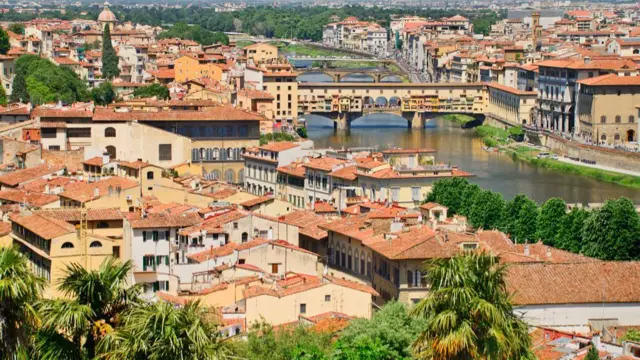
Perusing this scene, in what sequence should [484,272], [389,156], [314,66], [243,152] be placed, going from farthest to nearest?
[314,66] → [243,152] → [389,156] → [484,272]

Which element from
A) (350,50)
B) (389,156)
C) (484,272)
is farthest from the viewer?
(350,50)

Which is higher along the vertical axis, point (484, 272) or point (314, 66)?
point (484, 272)

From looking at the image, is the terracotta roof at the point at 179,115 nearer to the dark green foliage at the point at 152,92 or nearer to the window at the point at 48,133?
the window at the point at 48,133

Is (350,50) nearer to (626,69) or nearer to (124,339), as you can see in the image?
(626,69)

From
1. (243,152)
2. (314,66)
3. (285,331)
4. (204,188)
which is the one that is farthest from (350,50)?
(285,331)

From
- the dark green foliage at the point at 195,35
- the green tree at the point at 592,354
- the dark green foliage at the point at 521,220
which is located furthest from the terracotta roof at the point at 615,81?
the dark green foliage at the point at 195,35

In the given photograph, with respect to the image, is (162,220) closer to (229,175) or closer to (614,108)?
(229,175)

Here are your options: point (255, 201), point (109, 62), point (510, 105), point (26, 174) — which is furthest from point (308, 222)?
point (109, 62)

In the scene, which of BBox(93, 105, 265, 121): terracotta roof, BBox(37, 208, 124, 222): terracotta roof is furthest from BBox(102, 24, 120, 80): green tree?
BBox(37, 208, 124, 222): terracotta roof
